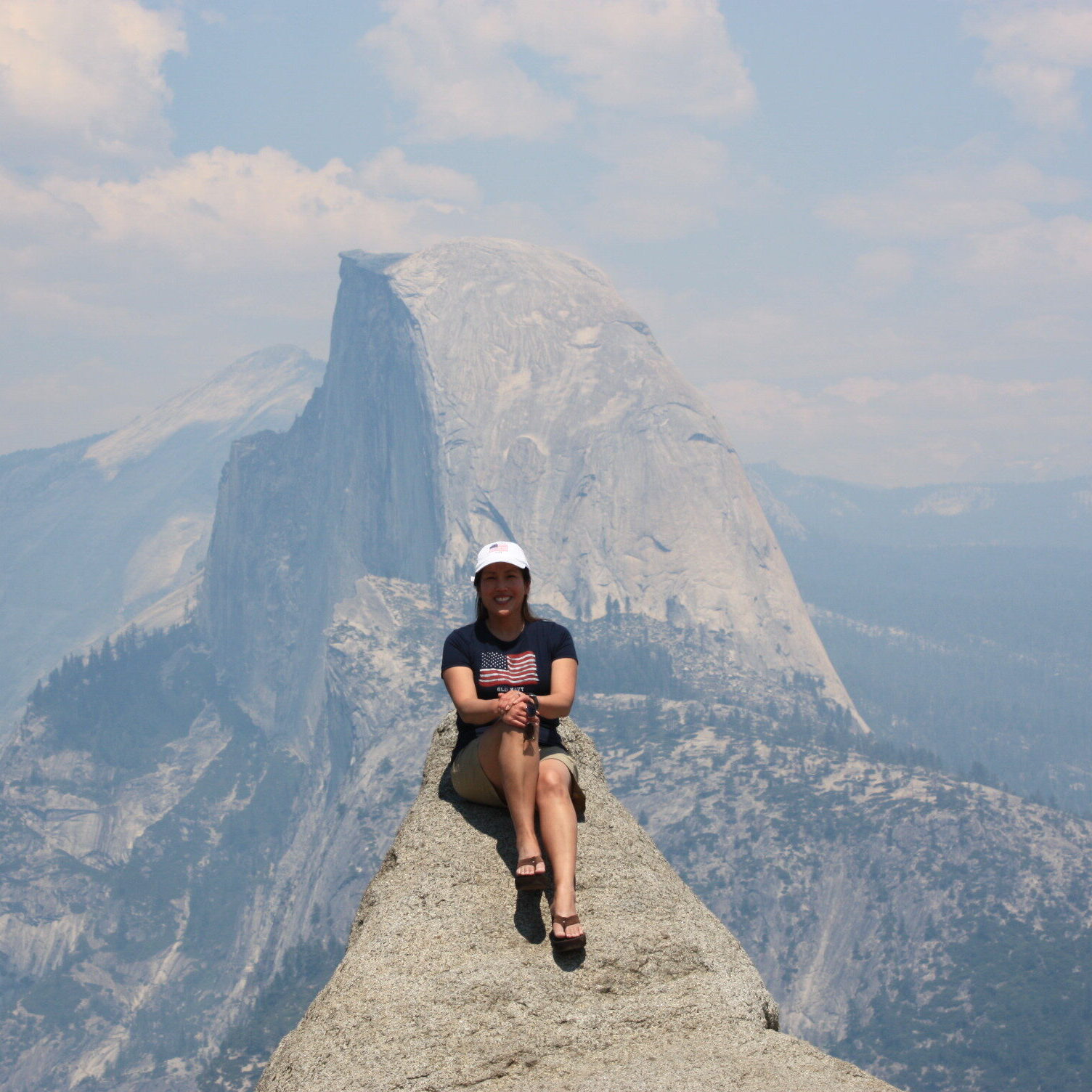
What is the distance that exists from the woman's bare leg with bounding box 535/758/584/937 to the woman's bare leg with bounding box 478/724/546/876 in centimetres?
7

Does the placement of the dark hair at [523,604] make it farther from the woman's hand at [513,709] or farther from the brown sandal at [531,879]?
the brown sandal at [531,879]

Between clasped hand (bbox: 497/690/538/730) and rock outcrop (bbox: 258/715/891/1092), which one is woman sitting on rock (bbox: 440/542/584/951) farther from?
rock outcrop (bbox: 258/715/891/1092)

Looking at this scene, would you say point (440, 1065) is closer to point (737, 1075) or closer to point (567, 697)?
point (737, 1075)

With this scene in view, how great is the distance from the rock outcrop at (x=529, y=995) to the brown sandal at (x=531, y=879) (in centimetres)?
31

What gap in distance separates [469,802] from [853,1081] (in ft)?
13.6

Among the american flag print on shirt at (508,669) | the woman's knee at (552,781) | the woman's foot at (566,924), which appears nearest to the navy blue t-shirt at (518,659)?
the american flag print on shirt at (508,669)

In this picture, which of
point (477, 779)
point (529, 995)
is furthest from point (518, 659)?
point (529, 995)

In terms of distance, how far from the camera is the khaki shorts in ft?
32.7

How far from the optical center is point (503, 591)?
10.0 m

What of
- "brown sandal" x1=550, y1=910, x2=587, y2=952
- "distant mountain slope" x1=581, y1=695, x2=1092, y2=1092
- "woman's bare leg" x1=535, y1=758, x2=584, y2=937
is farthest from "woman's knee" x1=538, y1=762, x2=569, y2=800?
"distant mountain slope" x1=581, y1=695, x2=1092, y2=1092

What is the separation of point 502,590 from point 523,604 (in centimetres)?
26

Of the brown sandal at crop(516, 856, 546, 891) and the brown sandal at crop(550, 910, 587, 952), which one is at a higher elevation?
the brown sandal at crop(516, 856, 546, 891)

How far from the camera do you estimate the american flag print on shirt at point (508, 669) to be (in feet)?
32.8

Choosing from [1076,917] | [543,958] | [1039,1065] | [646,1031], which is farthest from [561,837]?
[1076,917]
